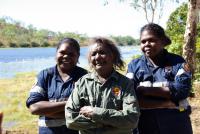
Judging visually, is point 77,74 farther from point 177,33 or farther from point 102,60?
point 177,33

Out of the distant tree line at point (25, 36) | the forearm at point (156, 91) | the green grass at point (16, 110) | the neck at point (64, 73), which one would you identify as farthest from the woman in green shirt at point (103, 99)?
the distant tree line at point (25, 36)

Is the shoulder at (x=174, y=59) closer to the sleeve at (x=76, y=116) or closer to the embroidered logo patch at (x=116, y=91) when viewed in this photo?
the embroidered logo patch at (x=116, y=91)

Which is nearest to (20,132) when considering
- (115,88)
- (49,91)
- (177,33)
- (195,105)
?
(195,105)

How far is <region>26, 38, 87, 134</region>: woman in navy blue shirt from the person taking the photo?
3201 mm

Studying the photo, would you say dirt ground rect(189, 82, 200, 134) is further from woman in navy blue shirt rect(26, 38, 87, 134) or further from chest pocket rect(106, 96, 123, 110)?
chest pocket rect(106, 96, 123, 110)

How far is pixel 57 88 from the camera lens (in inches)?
128

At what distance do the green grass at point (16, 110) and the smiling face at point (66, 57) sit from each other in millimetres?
5552

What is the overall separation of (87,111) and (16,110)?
33.5 ft

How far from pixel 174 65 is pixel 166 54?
5.6 inches

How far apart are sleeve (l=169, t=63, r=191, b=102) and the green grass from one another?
6.01m

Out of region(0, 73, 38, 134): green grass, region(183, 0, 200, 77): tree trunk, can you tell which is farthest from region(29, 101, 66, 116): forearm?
region(183, 0, 200, 77): tree trunk

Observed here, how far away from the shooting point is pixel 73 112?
2.85 m

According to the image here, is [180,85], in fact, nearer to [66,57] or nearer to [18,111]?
[66,57]

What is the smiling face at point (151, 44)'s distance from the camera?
3131mm
